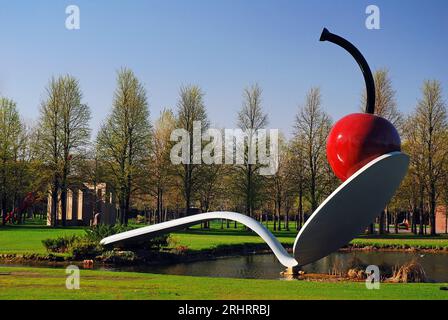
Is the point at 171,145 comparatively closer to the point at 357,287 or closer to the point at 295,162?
the point at 295,162

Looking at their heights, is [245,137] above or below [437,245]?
above

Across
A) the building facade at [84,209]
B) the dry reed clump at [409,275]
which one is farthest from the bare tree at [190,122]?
the dry reed clump at [409,275]

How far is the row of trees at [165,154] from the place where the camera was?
38.7 metres

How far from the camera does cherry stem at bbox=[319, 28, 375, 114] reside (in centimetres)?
1173

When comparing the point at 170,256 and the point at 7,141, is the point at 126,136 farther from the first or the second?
the point at 170,256

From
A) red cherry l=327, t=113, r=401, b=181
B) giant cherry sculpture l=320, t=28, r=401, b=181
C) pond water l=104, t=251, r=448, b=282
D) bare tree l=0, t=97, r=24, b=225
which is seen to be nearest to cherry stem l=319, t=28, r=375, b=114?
giant cherry sculpture l=320, t=28, r=401, b=181

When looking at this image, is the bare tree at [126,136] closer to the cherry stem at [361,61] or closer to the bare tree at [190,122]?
the bare tree at [190,122]

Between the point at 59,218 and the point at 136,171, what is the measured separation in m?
13.3

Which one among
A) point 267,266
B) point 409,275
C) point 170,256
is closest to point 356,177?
point 409,275

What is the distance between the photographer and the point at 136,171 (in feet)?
124

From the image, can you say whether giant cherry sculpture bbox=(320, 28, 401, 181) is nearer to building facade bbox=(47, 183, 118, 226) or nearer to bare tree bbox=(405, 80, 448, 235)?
bare tree bbox=(405, 80, 448, 235)

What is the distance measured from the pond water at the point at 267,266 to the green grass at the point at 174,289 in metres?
5.18
